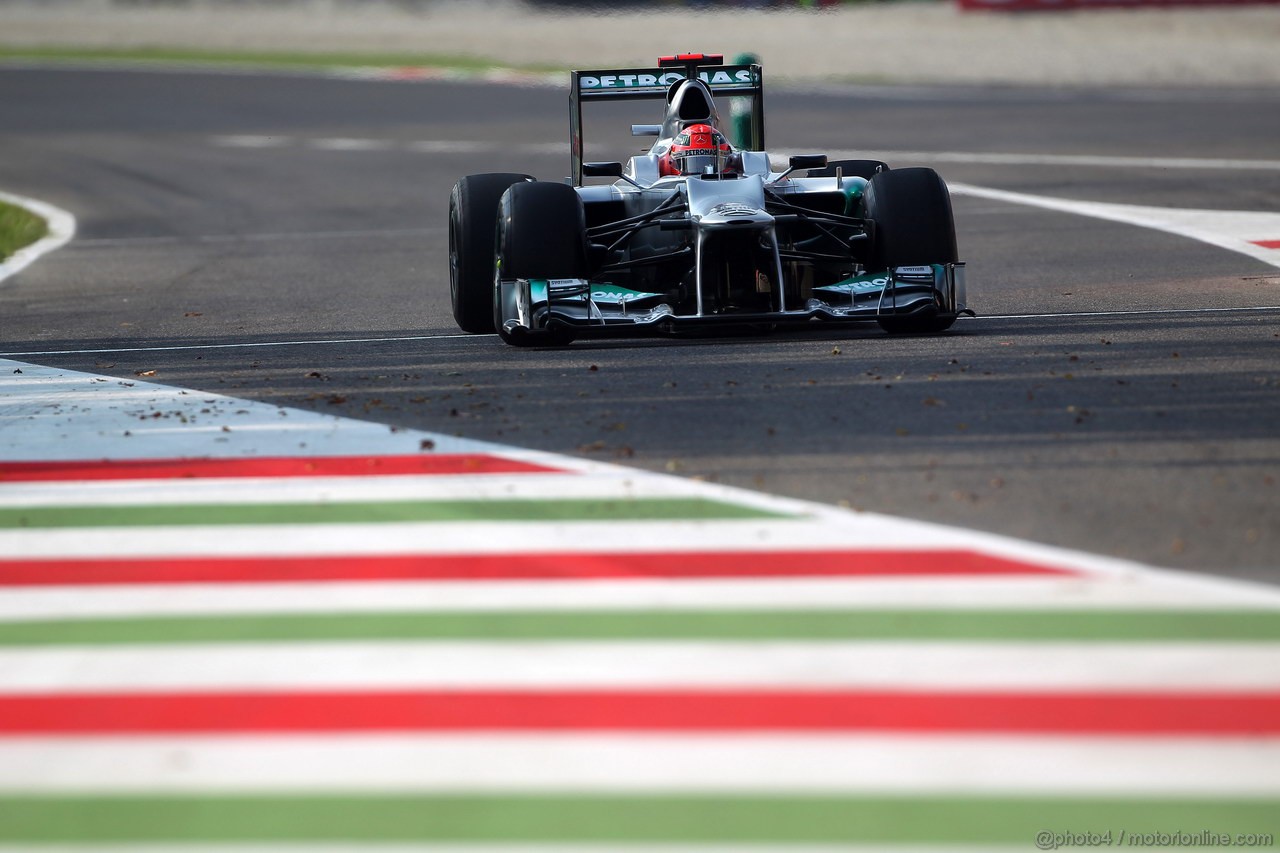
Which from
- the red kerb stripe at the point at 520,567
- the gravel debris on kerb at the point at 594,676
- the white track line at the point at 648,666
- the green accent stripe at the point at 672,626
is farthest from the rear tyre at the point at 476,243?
the white track line at the point at 648,666

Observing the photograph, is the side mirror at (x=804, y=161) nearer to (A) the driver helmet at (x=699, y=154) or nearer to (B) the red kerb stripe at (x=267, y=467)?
(A) the driver helmet at (x=699, y=154)

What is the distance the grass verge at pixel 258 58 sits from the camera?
1758 inches

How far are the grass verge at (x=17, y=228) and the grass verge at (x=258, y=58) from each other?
20893 millimetres

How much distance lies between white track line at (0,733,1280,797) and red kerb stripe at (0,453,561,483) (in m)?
2.79

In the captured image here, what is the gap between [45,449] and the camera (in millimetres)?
7793

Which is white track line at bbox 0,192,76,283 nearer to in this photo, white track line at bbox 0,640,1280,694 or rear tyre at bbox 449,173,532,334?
rear tyre at bbox 449,173,532,334

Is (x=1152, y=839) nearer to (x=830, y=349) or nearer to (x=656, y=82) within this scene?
(x=830, y=349)

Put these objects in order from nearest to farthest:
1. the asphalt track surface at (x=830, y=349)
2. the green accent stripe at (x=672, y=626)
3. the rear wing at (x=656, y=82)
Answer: the green accent stripe at (x=672, y=626), the asphalt track surface at (x=830, y=349), the rear wing at (x=656, y=82)

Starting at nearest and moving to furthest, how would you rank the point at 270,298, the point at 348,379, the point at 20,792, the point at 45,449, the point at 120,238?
the point at 20,792
the point at 45,449
the point at 348,379
the point at 270,298
the point at 120,238

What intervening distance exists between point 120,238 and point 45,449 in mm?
12662

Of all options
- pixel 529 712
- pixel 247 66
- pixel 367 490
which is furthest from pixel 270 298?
pixel 247 66

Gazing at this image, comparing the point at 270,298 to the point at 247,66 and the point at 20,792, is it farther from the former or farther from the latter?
the point at 247,66

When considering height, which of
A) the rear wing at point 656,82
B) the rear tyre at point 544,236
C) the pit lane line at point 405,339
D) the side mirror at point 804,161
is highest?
the rear wing at point 656,82

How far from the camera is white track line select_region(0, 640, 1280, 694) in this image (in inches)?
177
